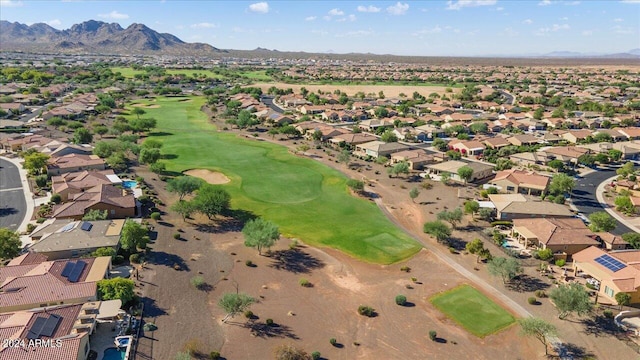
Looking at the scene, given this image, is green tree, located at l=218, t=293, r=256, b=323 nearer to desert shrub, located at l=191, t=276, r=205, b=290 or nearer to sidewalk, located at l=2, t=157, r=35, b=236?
desert shrub, located at l=191, t=276, r=205, b=290

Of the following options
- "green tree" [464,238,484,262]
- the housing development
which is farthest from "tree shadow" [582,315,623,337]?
"green tree" [464,238,484,262]

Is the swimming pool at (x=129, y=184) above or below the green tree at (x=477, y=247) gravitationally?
above

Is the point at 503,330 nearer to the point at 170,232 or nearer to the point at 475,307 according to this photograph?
the point at 475,307

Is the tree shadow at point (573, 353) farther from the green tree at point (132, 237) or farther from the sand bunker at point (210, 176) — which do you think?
the sand bunker at point (210, 176)

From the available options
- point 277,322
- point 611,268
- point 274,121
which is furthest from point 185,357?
point 274,121

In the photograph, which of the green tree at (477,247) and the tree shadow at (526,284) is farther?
the green tree at (477,247)

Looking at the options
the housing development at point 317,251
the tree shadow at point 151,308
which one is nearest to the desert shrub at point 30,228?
the housing development at point 317,251
